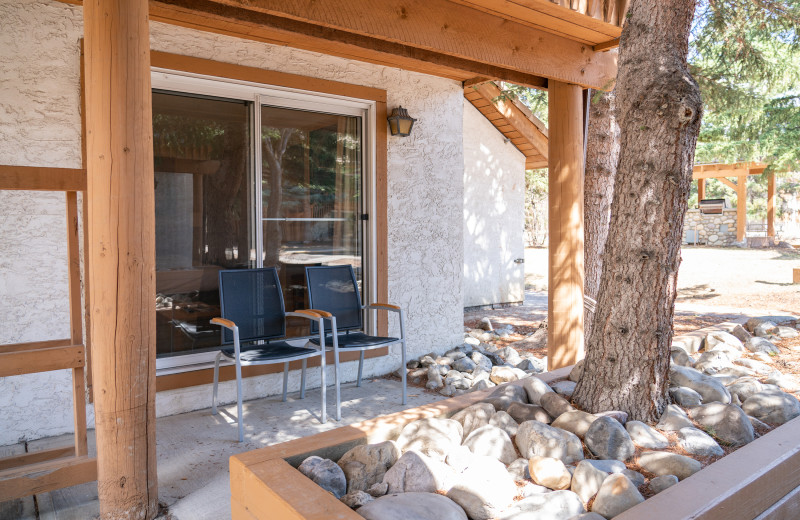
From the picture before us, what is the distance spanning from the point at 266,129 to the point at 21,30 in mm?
1454

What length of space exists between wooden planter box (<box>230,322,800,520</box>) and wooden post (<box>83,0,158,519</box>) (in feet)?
1.77

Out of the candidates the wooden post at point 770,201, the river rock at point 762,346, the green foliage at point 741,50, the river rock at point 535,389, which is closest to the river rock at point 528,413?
the river rock at point 535,389

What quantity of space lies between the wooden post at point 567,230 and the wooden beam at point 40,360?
2.98m

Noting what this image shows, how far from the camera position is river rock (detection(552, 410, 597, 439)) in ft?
7.47

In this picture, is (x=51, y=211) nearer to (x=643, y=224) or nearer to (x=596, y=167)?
(x=643, y=224)

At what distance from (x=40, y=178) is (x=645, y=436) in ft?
8.30

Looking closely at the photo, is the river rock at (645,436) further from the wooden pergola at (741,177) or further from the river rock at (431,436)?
the wooden pergola at (741,177)

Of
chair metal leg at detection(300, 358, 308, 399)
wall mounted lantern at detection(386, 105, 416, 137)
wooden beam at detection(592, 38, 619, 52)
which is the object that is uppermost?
wooden beam at detection(592, 38, 619, 52)

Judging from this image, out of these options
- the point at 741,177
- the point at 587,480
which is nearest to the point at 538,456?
the point at 587,480

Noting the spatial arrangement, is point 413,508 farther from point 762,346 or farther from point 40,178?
point 762,346

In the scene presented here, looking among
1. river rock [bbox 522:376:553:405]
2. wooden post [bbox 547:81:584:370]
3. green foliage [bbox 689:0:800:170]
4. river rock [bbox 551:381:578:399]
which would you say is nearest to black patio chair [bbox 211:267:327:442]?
river rock [bbox 522:376:553:405]

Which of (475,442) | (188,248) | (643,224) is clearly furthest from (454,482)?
(188,248)

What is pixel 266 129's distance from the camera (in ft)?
13.1

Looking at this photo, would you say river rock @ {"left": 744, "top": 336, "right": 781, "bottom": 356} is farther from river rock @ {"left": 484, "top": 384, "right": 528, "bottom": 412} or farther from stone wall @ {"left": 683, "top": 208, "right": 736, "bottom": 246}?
stone wall @ {"left": 683, "top": 208, "right": 736, "bottom": 246}
